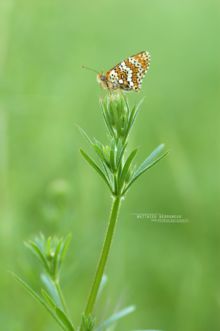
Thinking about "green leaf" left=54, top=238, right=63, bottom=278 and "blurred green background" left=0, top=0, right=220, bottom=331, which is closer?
"green leaf" left=54, top=238, right=63, bottom=278

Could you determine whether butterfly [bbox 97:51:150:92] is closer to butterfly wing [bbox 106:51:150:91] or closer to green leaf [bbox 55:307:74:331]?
butterfly wing [bbox 106:51:150:91]

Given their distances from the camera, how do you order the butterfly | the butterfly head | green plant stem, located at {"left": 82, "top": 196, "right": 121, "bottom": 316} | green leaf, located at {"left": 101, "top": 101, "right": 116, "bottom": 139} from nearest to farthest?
green plant stem, located at {"left": 82, "top": 196, "right": 121, "bottom": 316}
green leaf, located at {"left": 101, "top": 101, "right": 116, "bottom": 139}
the butterfly
the butterfly head

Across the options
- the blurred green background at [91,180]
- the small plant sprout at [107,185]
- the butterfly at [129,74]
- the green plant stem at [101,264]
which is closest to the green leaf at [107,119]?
the small plant sprout at [107,185]

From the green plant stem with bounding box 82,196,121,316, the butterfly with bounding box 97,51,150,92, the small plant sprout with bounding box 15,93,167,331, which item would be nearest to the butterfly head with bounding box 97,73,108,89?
the butterfly with bounding box 97,51,150,92

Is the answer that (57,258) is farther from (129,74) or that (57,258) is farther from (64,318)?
(129,74)

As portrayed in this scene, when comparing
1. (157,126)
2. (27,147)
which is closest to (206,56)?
(157,126)

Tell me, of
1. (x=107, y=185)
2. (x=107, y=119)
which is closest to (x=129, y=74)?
(x=107, y=119)

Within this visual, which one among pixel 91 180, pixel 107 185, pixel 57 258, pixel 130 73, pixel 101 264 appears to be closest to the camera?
pixel 101 264
